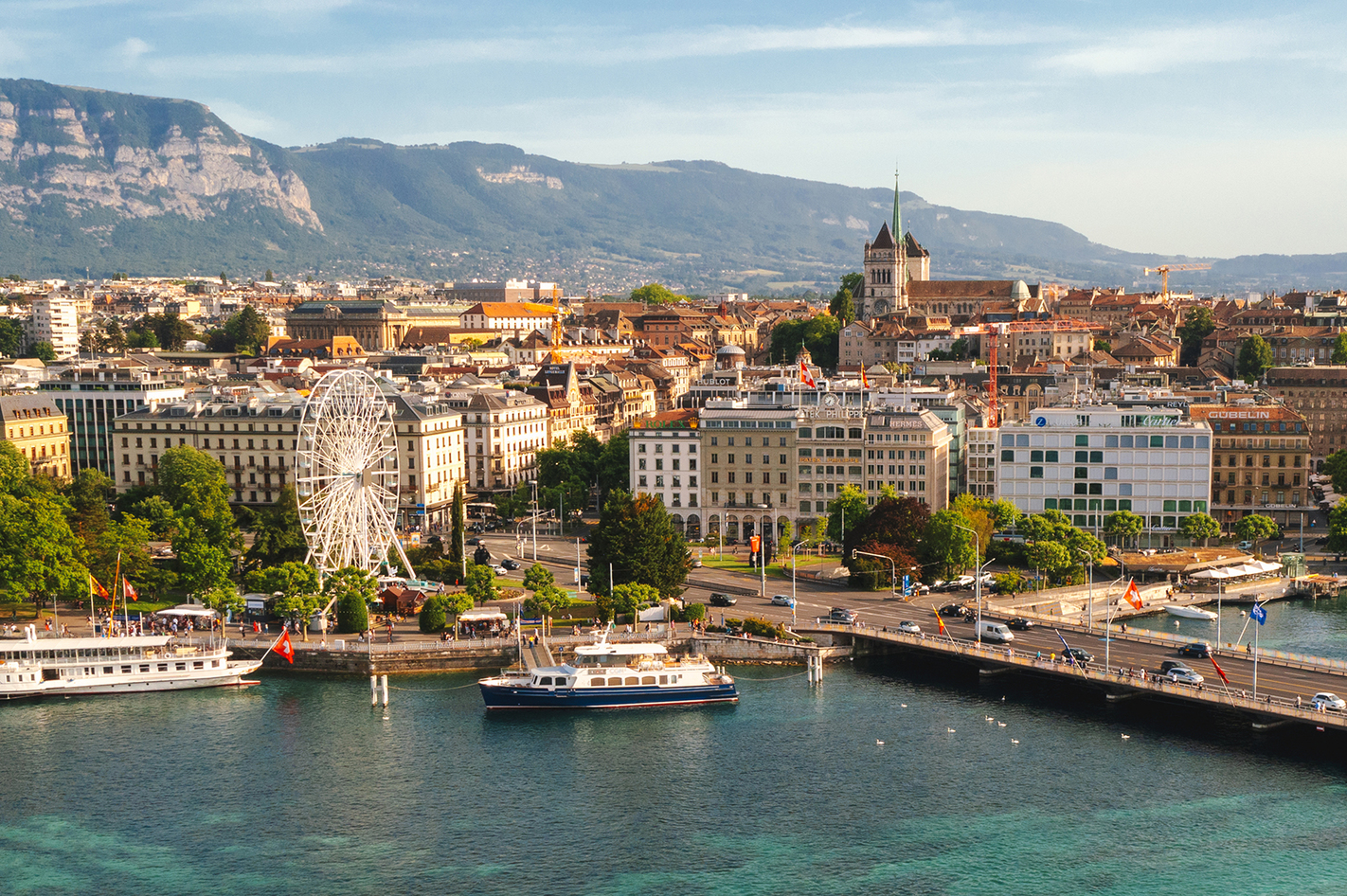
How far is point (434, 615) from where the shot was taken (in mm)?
78000

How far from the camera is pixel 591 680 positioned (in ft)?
227

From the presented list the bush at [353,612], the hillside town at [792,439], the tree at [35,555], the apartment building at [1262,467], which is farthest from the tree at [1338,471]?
the tree at [35,555]

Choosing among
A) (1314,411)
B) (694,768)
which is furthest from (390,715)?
(1314,411)

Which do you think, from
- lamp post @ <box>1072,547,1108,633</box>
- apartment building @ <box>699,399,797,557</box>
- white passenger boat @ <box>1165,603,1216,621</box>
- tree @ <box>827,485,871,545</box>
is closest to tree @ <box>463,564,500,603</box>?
tree @ <box>827,485,871,545</box>

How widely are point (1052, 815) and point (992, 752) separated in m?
7.24

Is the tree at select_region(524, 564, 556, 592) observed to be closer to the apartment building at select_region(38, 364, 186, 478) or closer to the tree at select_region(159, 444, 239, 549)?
the tree at select_region(159, 444, 239, 549)

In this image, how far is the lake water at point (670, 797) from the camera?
4956cm

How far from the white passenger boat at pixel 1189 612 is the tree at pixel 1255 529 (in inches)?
568

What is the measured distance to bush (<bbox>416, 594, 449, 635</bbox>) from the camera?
78.0m

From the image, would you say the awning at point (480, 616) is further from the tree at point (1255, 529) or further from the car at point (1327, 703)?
the tree at point (1255, 529)

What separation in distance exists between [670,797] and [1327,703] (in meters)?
27.5

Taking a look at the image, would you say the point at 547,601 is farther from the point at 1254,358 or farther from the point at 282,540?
the point at 1254,358

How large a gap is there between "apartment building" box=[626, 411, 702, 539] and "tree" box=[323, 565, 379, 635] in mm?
32147

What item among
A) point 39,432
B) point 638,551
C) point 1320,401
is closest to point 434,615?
point 638,551
